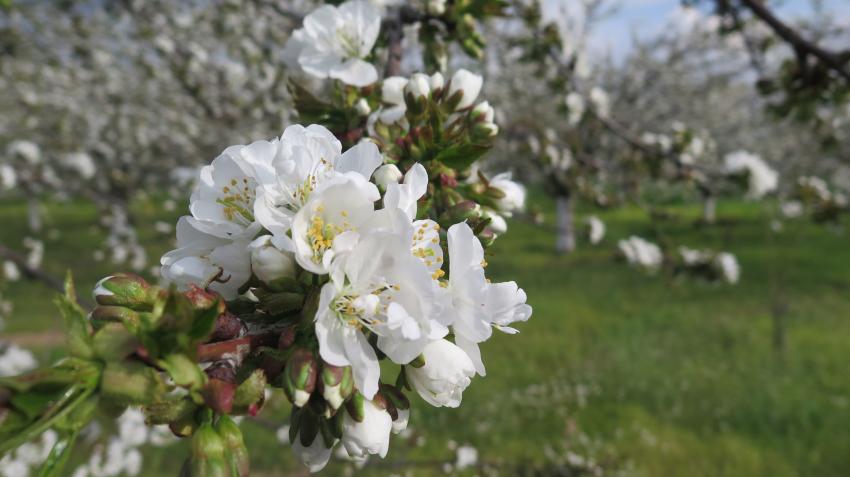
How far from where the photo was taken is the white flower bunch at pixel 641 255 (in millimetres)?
4141

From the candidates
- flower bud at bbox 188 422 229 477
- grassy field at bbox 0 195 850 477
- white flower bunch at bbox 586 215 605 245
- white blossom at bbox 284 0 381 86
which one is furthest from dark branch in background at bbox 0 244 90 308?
white flower bunch at bbox 586 215 605 245

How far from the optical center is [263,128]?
6.55 meters

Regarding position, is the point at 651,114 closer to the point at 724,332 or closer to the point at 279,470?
the point at 724,332

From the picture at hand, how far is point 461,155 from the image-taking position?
991 millimetres

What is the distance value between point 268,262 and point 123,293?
188 millimetres

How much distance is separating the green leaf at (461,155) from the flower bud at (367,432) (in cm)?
45

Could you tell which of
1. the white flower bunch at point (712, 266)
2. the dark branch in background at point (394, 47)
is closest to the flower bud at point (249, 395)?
the dark branch in background at point (394, 47)

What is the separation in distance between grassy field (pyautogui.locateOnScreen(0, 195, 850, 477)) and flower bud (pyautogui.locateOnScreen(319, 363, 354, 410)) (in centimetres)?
200

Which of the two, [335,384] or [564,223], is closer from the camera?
[335,384]

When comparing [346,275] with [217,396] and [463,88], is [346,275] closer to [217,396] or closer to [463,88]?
[217,396]

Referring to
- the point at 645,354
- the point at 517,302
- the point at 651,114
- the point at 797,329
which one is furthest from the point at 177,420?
the point at 651,114

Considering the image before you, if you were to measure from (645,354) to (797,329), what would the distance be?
2376 mm

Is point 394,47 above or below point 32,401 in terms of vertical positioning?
below

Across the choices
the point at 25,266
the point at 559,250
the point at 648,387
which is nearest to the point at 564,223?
the point at 559,250
